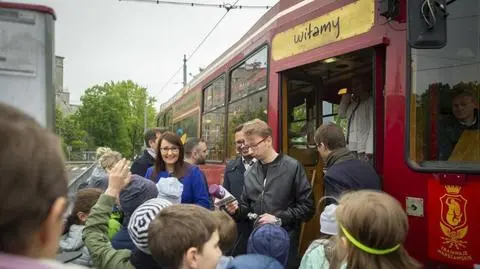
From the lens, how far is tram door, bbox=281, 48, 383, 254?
537cm

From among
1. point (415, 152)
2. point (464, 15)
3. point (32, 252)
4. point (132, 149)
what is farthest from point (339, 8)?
point (132, 149)

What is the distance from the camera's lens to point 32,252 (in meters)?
0.97

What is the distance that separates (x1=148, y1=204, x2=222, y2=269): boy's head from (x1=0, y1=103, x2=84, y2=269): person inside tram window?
1.07m

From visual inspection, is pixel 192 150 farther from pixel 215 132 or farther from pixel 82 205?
pixel 82 205

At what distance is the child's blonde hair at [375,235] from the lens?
6.74 feet

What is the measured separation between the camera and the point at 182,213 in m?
2.15

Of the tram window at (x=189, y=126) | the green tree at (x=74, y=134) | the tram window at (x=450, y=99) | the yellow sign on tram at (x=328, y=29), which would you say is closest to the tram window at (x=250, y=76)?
the yellow sign on tram at (x=328, y=29)

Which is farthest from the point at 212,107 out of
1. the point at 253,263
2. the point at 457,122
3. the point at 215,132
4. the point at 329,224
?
the point at 253,263

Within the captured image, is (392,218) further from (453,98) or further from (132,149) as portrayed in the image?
(132,149)

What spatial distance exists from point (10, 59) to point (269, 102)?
3070 mm

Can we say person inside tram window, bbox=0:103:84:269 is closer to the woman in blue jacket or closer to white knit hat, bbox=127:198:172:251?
white knit hat, bbox=127:198:172:251

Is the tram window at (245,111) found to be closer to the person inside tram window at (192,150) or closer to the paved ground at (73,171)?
the person inside tram window at (192,150)

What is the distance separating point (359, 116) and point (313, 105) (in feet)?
3.29

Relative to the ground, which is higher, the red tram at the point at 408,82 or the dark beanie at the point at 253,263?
the red tram at the point at 408,82
